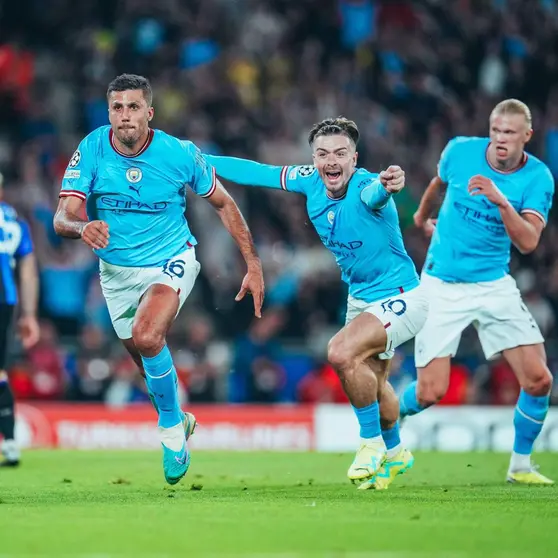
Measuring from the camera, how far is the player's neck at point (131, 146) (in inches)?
342

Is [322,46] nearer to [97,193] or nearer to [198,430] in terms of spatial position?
[198,430]

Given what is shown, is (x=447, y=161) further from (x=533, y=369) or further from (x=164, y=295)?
(x=164, y=295)

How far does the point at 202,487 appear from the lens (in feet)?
28.7

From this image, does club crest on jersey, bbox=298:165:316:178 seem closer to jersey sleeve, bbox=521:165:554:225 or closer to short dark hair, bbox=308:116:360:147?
short dark hair, bbox=308:116:360:147

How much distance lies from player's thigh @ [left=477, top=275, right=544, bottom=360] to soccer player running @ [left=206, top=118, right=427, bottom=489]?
104 centimetres

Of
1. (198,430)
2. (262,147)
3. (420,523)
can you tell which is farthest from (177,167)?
(262,147)

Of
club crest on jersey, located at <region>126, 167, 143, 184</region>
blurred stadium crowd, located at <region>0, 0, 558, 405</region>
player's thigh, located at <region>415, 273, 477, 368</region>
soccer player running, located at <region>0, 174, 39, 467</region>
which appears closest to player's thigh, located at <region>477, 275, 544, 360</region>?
player's thigh, located at <region>415, 273, 477, 368</region>

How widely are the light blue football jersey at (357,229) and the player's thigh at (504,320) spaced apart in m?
1.01

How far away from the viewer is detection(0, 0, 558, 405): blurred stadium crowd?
1598 cm

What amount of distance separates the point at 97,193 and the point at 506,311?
340 cm

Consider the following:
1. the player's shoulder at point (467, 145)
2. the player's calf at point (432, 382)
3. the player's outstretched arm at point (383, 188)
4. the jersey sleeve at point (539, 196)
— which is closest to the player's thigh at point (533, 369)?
the player's calf at point (432, 382)

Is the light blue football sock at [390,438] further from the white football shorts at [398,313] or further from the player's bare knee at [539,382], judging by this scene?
the player's bare knee at [539,382]

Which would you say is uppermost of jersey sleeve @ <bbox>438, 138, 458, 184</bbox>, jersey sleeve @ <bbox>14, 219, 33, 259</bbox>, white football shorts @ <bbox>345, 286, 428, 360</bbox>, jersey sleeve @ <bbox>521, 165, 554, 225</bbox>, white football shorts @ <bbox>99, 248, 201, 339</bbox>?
jersey sleeve @ <bbox>438, 138, 458, 184</bbox>

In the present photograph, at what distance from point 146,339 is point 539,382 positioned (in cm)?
324
